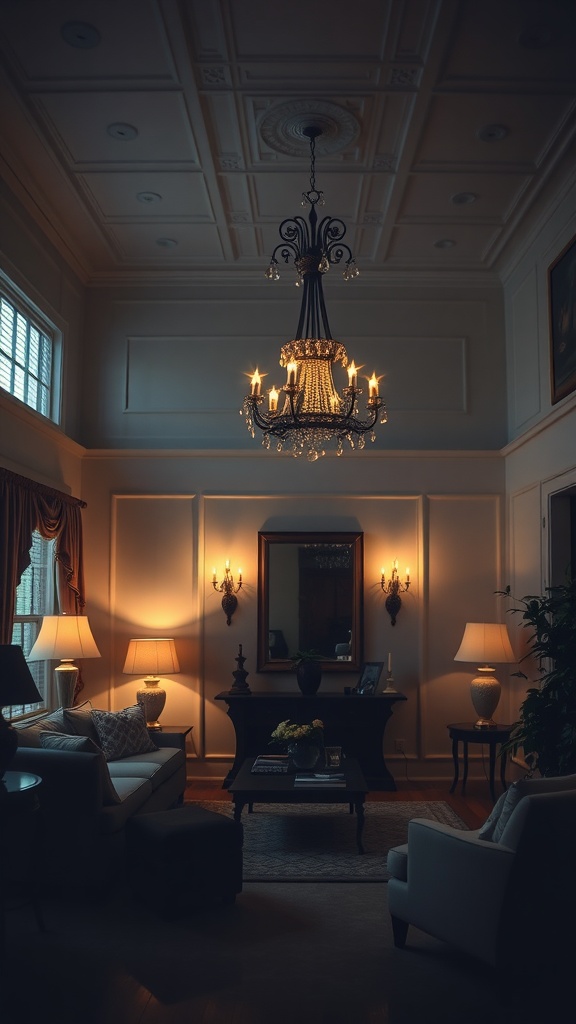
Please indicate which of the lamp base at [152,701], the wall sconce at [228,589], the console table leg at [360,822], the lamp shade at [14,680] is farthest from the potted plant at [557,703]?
the lamp base at [152,701]

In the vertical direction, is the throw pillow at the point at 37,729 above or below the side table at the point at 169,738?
above

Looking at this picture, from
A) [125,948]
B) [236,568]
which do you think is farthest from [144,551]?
[125,948]

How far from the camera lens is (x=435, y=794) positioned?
6.82 meters

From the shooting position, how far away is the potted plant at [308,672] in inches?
278

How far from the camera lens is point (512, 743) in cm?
538

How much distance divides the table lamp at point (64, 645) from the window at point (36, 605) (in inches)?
6.4

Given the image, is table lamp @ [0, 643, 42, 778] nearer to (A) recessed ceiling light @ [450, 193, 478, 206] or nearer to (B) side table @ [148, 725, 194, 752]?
(B) side table @ [148, 725, 194, 752]

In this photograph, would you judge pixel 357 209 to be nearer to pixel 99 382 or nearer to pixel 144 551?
pixel 99 382

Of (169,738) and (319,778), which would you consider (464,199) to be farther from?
(169,738)

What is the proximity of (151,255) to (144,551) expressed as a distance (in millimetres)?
2559

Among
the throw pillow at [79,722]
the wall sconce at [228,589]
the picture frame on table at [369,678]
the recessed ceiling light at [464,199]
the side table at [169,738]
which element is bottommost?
the side table at [169,738]

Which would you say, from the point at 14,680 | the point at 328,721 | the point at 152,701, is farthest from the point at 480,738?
the point at 14,680

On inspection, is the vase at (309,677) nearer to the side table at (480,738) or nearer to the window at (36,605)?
the side table at (480,738)

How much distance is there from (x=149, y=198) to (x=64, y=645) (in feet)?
11.0
